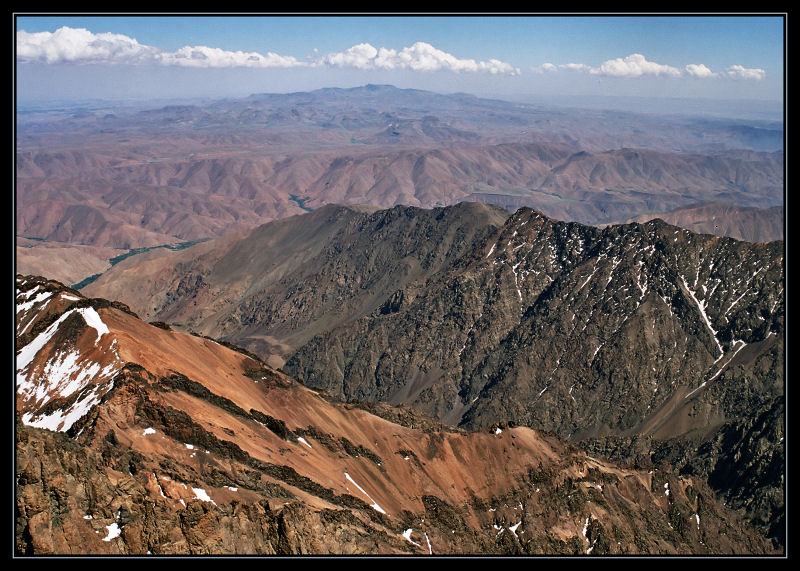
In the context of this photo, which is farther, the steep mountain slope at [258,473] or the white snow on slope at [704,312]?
the white snow on slope at [704,312]

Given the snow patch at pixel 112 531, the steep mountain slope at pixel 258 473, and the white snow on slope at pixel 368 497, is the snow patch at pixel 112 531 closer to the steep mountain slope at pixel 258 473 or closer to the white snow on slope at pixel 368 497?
the steep mountain slope at pixel 258 473

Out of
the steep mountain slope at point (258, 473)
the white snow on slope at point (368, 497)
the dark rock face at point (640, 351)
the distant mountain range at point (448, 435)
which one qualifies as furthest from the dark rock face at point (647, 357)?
the white snow on slope at point (368, 497)

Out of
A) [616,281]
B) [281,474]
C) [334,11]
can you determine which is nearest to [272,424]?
[281,474]

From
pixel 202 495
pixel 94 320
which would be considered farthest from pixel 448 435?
pixel 202 495

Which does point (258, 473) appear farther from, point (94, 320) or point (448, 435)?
point (448, 435)

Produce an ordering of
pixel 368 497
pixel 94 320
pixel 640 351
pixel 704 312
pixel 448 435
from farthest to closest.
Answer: pixel 704 312, pixel 640 351, pixel 448 435, pixel 94 320, pixel 368 497

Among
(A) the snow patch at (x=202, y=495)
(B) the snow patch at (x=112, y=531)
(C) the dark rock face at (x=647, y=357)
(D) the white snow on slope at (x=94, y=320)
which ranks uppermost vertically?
(D) the white snow on slope at (x=94, y=320)

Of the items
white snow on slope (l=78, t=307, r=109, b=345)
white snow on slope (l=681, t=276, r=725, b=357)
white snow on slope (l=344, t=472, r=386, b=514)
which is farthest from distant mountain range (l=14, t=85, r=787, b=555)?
white snow on slope (l=681, t=276, r=725, b=357)

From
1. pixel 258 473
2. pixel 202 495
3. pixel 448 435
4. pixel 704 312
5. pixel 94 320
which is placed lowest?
pixel 448 435
